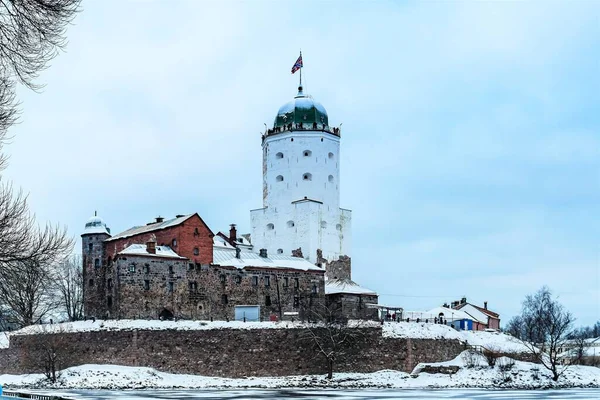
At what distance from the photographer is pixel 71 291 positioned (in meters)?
71.0

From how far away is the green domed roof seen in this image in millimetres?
78125

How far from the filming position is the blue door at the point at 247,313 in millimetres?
64562

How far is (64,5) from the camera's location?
16172 mm

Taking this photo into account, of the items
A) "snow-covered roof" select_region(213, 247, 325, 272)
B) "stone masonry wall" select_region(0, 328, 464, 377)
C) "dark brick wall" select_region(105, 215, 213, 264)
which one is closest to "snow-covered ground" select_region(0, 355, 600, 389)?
"stone masonry wall" select_region(0, 328, 464, 377)

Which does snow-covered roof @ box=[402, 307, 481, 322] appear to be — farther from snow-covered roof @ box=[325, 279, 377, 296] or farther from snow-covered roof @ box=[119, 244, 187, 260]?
snow-covered roof @ box=[119, 244, 187, 260]

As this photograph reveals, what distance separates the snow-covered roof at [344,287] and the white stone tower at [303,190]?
3.83 metres

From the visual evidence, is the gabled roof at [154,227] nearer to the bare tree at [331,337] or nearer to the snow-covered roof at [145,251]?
the snow-covered roof at [145,251]

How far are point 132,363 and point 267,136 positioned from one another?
1208 inches

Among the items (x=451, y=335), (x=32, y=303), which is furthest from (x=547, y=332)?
(x=32, y=303)

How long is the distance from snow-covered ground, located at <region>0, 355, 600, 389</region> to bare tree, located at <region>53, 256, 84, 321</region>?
1388 cm

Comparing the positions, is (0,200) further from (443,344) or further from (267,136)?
(267,136)

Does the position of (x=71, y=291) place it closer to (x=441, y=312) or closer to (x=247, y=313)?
A: (x=247, y=313)

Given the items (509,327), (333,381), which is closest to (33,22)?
(333,381)

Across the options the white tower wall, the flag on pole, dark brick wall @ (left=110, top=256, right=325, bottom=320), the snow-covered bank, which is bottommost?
the snow-covered bank
